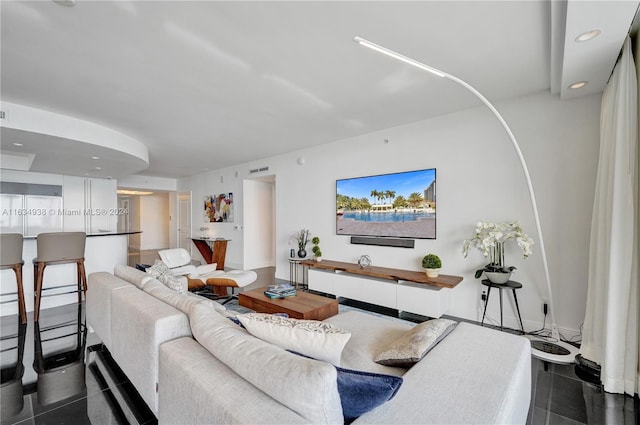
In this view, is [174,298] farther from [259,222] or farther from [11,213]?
[11,213]

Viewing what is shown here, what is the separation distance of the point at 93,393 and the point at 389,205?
3558mm

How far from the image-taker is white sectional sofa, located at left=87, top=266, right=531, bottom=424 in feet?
2.99

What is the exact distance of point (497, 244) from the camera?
3082 mm

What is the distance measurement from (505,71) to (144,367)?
3.49 meters

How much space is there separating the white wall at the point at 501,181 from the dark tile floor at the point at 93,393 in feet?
2.96

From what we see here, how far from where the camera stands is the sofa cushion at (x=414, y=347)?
141cm

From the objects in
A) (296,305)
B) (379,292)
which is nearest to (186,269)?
(296,305)

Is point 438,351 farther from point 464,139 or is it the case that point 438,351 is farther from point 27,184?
point 27,184

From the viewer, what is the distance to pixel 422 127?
12.3 feet

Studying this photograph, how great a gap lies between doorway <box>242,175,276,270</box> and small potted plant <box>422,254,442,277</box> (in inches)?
153

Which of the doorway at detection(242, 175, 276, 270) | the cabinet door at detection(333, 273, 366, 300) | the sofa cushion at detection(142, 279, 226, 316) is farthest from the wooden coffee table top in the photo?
the doorway at detection(242, 175, 276, 270)

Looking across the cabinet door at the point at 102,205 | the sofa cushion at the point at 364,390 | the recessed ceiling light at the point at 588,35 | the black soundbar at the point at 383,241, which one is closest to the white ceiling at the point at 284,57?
the recessed ceiling light at the point at 588,35

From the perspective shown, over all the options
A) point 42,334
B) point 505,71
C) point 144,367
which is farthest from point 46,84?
point 505,71

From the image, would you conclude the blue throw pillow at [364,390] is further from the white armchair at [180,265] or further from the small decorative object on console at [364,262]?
the white armchair at [180,265]
